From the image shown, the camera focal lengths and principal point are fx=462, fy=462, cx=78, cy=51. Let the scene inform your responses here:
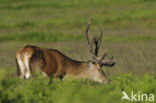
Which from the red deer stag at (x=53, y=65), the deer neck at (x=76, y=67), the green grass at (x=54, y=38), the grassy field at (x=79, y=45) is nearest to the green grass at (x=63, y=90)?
the grassy field at (x=79, y=45)

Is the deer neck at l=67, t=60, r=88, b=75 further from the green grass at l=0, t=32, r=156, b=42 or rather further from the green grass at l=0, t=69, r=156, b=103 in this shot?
the green grass at l=0, t=32, r=156, b=42

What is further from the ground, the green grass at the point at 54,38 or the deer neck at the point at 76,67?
the green grass at the point at 54,38

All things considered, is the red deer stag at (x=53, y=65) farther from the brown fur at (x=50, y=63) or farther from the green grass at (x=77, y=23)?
the green grass at (x=77, y=23)

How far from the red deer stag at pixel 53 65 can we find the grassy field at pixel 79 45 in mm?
398

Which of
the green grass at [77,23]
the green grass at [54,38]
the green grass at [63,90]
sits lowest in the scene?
the green grass at [63,90]

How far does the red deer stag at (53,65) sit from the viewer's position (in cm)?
883

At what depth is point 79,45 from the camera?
69.4 ft

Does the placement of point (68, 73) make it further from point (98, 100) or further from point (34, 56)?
point (98, 100)

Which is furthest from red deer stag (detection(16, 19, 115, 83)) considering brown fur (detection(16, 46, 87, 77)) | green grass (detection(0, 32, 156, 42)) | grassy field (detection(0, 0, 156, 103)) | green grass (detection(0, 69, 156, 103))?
green grass (detection(0, 32, 156, 42))

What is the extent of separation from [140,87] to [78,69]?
432 cm

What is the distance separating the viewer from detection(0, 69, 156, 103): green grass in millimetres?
3922

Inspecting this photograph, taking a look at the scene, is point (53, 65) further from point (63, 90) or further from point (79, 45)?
point (79, 45)

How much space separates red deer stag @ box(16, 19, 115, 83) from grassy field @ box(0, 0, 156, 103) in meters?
0.40

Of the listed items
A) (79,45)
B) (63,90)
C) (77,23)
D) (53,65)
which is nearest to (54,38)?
(79,45)
